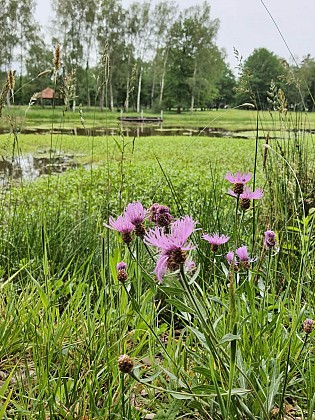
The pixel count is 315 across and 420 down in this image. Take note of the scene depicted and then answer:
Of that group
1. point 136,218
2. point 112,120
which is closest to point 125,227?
point 136,218

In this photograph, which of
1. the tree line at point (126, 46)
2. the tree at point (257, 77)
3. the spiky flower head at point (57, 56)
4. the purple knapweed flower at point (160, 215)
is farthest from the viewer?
the tree line at point (126, 46)

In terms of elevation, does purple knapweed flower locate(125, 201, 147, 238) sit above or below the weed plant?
above

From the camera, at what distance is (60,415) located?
3.01 feet

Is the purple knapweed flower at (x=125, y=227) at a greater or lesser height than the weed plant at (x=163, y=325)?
greater

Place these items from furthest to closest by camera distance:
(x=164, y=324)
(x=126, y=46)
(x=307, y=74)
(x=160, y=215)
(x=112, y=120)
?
(x=126, y=46) < (x=112, y=120) < (x=307, y=74) < (x=164, y=324) < (x=160, y=215)

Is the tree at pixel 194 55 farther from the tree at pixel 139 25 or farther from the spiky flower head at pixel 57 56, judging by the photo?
the spiky flower head at pixel 57 56

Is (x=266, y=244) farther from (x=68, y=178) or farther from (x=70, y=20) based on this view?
(x=70, y=20)

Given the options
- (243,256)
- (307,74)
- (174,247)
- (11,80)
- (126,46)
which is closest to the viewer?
(174,247)

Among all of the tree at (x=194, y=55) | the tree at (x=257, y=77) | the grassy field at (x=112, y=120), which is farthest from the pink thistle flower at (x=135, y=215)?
the tree at (x=194, y=55)

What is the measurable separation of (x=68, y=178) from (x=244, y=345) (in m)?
4.03

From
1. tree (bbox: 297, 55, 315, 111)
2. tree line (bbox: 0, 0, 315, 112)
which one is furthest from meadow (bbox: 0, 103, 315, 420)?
tree line (bbox: 0, 0, 315, 112)

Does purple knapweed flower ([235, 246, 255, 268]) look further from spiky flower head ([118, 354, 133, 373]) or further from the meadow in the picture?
spiky flower head ([118, 354, 133, 373])

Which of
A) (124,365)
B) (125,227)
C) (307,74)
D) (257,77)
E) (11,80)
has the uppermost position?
(257,77)

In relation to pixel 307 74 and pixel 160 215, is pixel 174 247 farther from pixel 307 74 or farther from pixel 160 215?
pixel 307 74
